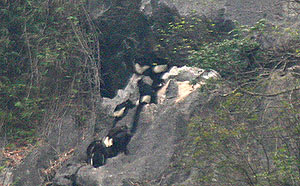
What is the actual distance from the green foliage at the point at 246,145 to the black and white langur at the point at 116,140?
6.18 ft

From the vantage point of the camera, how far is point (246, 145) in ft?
13.9

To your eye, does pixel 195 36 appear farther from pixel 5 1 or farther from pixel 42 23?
pixel 5 1

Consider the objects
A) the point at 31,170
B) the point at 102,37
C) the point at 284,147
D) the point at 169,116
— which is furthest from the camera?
the point at 102,37

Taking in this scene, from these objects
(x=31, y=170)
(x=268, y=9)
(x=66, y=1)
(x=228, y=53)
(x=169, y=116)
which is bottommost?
(x=31, y=170)

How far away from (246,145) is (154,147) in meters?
1.85

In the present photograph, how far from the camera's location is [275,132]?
164 inches

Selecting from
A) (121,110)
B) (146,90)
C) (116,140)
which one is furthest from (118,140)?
(146,90)

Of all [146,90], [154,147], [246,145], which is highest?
[146,90]

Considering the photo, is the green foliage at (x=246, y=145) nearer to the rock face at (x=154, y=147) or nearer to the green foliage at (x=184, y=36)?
the rock face at (x=154, y=147)

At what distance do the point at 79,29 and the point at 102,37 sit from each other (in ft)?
1.68

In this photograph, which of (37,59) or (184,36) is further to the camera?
(184,36)

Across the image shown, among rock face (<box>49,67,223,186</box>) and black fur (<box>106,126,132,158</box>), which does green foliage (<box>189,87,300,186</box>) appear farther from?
black fur (<box>106,126,132,158</box>)

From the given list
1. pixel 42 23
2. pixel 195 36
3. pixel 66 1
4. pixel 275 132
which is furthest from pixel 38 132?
pixel 275 132

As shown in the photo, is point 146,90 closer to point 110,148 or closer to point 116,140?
point 116,140
